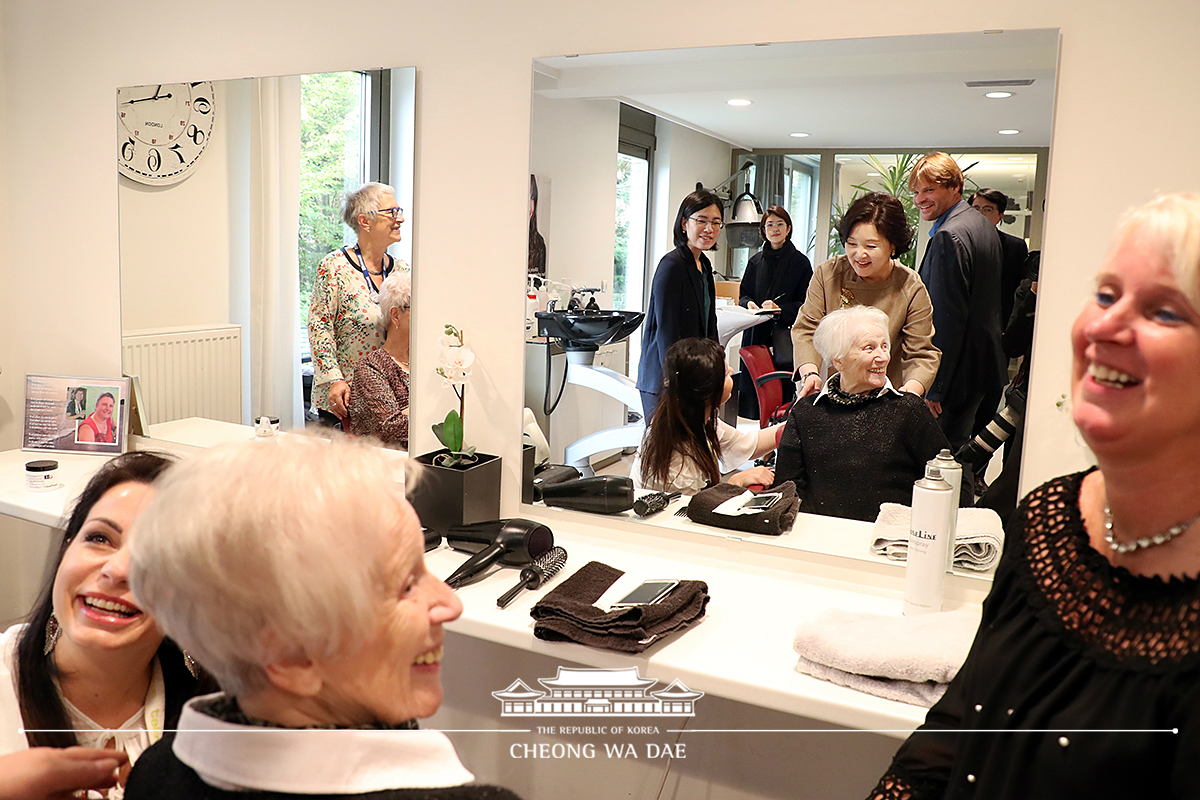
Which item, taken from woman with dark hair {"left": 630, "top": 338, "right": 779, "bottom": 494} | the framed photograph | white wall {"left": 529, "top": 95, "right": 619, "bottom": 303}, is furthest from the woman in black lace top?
the framed photograph

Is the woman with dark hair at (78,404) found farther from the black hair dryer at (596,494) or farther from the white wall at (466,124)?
the black hair dryer at (596,494)

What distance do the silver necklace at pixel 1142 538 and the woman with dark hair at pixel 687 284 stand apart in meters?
1.12

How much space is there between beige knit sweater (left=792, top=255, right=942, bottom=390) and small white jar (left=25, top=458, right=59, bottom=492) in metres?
1.99

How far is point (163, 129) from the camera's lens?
2602 millimetres

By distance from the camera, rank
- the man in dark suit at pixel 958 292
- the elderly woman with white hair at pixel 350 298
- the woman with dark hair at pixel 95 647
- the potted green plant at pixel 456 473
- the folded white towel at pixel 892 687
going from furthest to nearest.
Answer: the elderly woman with white hair at pixel 350 298
the potted green plant at pixel 456 473
the man in dark suit at pixel 958 292
the folded white towel at pixel 892 687
the woman with dark hair at pixel 95 647

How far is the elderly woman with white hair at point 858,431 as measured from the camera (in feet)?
5.88

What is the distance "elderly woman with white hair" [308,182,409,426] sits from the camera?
2.27m

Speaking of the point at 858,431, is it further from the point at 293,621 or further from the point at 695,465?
the point at 293,621

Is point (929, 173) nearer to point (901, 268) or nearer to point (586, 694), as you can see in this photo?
point (901, 268)

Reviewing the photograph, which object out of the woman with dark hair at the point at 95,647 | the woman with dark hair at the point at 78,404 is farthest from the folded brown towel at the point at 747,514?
the woman with dark hair at the point at 78,404

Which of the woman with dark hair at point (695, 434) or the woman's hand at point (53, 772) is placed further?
the woman with dark hair at point (695, 434)

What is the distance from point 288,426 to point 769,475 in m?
1.48

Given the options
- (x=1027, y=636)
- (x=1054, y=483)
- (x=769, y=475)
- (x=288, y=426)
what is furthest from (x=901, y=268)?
(x=288, y=426)

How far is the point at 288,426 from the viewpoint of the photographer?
105 inches
